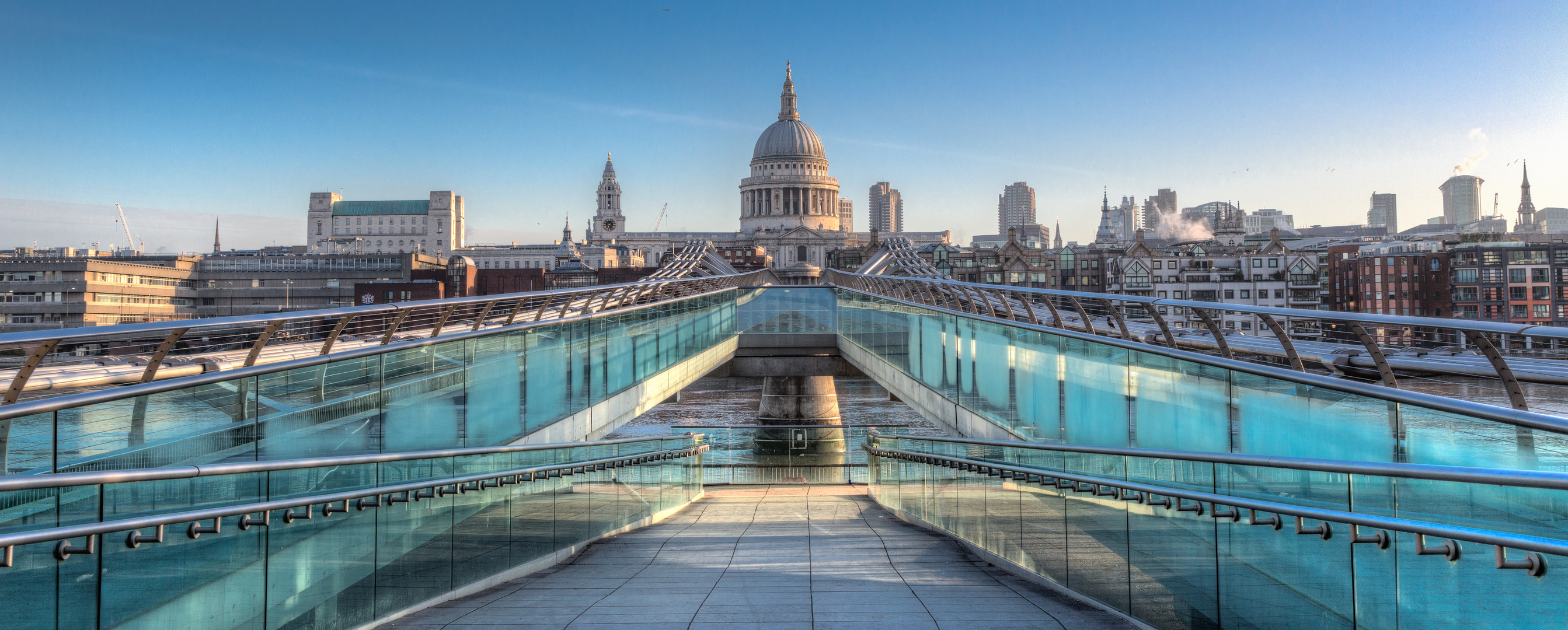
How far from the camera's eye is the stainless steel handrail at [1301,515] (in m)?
3.33

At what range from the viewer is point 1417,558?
381 centimetres

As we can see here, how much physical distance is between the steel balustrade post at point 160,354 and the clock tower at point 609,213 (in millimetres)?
162677

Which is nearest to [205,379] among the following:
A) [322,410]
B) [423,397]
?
[322,410]

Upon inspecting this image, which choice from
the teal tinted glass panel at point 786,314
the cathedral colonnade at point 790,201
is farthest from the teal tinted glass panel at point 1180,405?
the cathedral colonnade at point 790,201

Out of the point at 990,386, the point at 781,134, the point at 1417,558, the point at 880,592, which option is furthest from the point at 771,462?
the point at 781,134

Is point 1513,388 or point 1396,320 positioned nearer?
point 1513,388

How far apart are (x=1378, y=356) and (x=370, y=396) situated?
6422 mm

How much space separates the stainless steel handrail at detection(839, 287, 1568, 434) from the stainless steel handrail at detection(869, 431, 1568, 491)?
7.3 inches

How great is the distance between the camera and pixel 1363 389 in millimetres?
4664

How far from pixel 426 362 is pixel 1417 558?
708cm

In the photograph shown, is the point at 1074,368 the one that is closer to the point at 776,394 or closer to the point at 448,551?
the point at 448,551

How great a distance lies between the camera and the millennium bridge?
390cm

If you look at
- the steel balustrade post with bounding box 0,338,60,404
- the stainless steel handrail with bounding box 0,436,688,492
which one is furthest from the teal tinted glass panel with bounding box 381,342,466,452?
the steel balustrade post with bounding box 0,338,60,404

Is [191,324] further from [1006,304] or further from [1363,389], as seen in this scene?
[1006,304]
